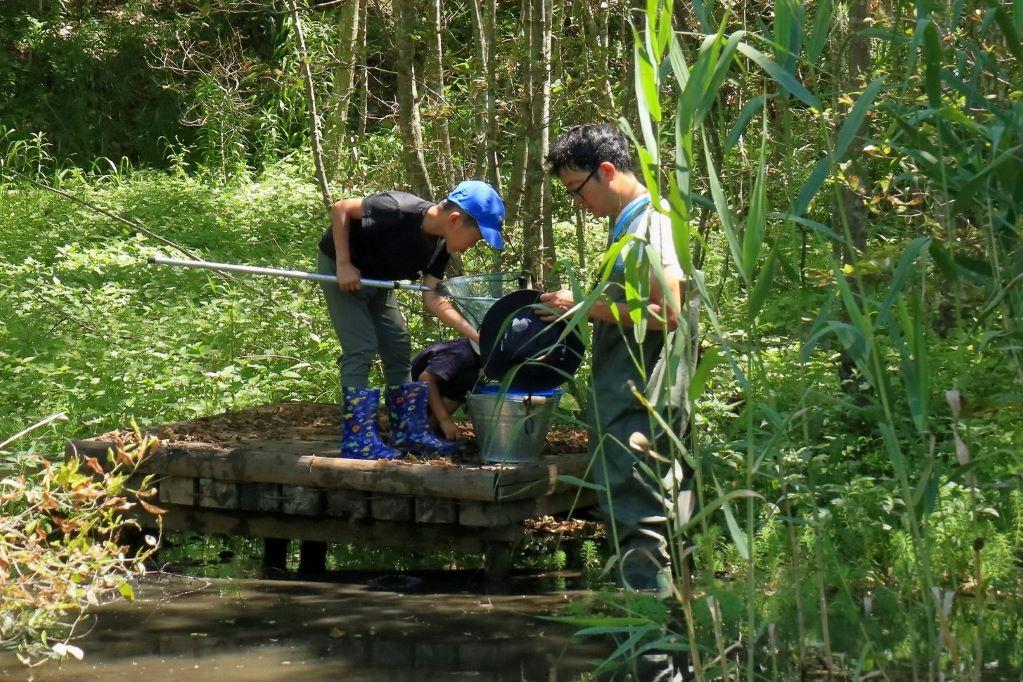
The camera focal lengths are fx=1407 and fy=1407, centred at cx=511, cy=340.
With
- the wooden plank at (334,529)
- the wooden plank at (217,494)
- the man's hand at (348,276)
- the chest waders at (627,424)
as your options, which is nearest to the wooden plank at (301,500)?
the wooden plank at (334,529)

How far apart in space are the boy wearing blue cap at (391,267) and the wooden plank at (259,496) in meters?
0.36

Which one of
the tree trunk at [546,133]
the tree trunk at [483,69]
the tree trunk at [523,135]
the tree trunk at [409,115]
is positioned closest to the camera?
the tree trunk at [546,133]

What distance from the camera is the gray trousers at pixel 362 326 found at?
6.32m

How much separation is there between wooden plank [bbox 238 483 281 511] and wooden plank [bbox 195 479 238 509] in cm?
3

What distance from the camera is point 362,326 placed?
6375mm

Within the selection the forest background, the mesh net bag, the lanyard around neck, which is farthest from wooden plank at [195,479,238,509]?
the lanyard around neck

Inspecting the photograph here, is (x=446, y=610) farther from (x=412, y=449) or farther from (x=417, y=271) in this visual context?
(x=417, y=271)

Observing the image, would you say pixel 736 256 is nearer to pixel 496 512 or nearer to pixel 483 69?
pixel 496 512

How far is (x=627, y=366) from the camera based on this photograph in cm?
504

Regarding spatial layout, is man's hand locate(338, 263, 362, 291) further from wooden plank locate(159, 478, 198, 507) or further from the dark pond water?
the dark pond water

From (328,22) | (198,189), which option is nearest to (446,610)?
(198,189)

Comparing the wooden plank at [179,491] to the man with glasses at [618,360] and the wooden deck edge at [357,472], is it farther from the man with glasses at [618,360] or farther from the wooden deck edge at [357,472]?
the man with glasses at [618,360]

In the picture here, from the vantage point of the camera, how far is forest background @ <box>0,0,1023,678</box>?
3.17 metres

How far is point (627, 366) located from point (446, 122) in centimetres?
374
